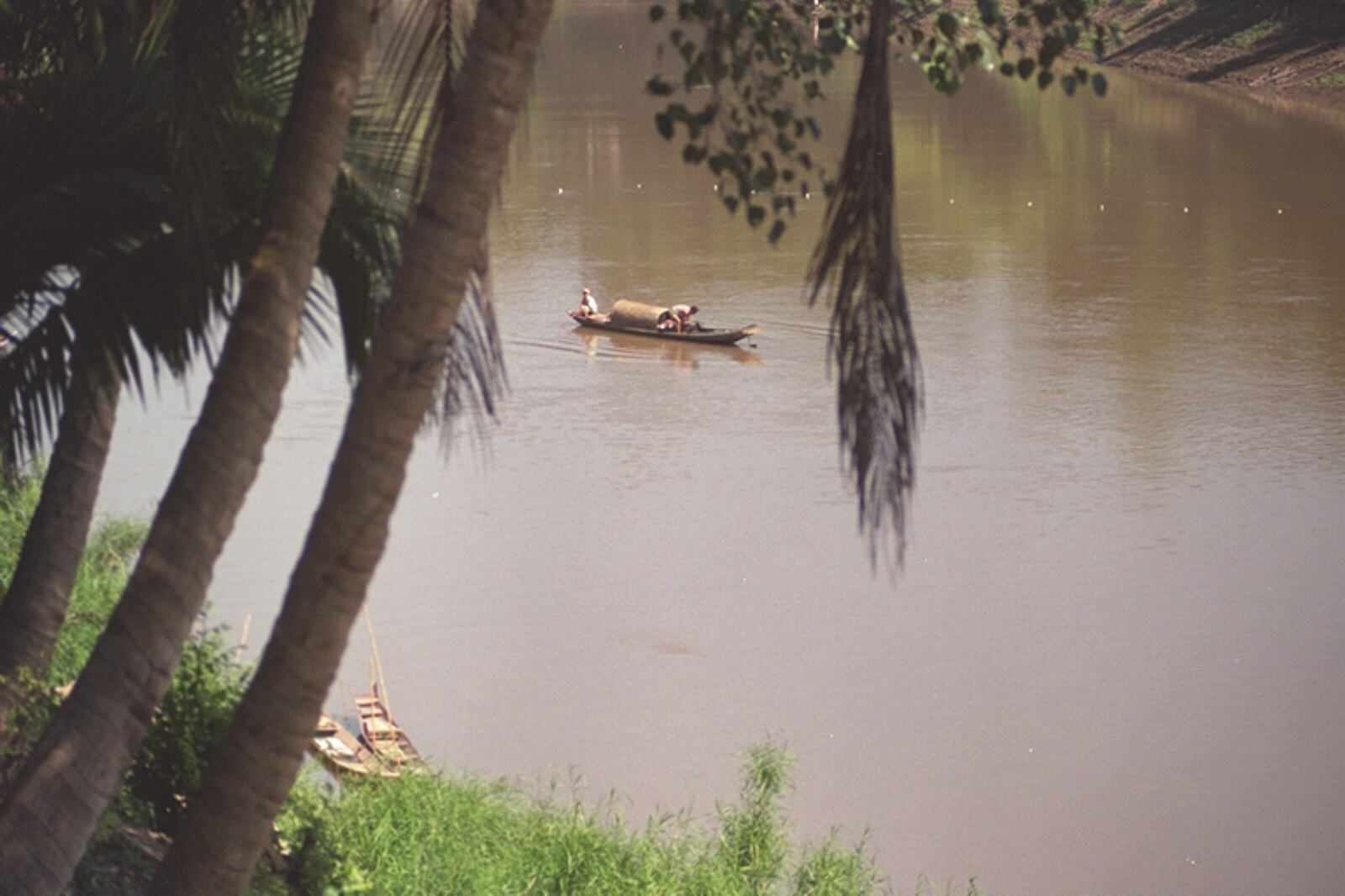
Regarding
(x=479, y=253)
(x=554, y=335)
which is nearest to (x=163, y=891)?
(x=479, y=253)

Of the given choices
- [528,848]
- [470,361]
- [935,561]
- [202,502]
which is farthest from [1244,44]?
[202,502]

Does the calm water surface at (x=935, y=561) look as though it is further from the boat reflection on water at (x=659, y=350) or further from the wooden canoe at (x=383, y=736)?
the wooden canoe at (x=383, y=736)

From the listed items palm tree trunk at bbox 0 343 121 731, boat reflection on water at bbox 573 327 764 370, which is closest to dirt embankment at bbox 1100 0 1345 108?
boat reflection on water at bbox 573 327 764 370

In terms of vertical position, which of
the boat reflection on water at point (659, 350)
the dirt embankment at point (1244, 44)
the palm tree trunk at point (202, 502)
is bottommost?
the boat reflection on water at point (659, 350)

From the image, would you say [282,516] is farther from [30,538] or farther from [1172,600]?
[30,538]

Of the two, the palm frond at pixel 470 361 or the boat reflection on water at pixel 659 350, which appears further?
the boat reflection on water at pixel 659 350

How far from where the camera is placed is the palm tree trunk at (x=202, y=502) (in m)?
3.35

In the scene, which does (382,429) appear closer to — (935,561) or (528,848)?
(528,848)

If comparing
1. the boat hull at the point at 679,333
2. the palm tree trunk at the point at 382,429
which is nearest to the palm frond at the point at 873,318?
the palm tree trunk at the point at 382,429

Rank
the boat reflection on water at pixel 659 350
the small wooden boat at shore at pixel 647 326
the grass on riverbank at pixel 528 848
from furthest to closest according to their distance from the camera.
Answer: the small wooden boat at shore at pixel 647 326
the boat reflection on water at pixel 659 350
the grass on riverbank at pixel 528 848

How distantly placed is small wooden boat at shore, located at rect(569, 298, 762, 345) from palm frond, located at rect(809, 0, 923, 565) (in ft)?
44.3

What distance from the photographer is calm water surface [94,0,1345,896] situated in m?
8.82

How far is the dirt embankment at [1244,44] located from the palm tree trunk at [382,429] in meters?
29.3

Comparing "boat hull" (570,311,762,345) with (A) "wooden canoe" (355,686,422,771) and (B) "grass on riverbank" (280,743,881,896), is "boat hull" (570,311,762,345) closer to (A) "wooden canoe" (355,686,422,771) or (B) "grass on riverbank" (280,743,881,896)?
(A) "wooden canoe" (355,686,422,771)
